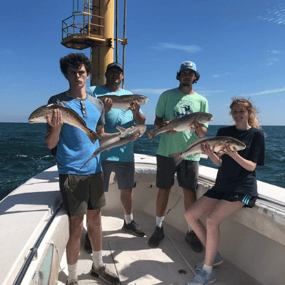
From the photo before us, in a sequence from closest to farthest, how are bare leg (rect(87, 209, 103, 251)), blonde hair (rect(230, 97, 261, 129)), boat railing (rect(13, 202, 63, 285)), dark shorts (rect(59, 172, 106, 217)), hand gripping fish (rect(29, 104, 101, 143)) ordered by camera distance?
boat railing (rect(13, 202, 63, 285))
hand gripping fish (rect(29, 104, 101, 143))
dark shorts (rect(59, 172, 106, 217))
bare leg (rect(87, 209, 103, 251))
blonde hair (rect(230, 97, 261, 129))

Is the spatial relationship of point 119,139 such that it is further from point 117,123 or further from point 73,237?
point 73,237

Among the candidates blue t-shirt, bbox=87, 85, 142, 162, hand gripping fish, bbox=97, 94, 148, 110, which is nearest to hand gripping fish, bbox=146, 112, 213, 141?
hand gripping fish, bbox=97, 94, 148, 110

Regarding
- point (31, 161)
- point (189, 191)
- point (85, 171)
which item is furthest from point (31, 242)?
point (31, 161)

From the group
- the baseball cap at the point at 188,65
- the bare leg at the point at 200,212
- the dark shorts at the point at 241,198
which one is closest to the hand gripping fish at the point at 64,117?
the bare leg at the point at 200,212

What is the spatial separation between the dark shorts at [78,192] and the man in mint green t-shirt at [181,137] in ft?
3.87

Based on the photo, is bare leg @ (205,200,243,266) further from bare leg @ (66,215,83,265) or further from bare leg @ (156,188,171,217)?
bare leg @ (66,215,83,265)

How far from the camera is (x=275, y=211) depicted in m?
2.47

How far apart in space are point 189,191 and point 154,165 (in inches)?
40.8

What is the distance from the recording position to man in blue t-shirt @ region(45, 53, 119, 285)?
2305 mm

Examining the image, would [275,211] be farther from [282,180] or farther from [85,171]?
[282,180]

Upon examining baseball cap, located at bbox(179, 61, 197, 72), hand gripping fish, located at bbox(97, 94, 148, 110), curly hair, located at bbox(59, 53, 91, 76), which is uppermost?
baseball cap, located at bbox(179, 61, 197, 72)

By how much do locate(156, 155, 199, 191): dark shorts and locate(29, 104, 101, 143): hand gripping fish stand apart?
4.52 ft

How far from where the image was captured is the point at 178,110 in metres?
3.30

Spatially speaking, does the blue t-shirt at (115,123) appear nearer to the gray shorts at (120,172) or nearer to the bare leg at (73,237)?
the gray shorts at (120,172)
